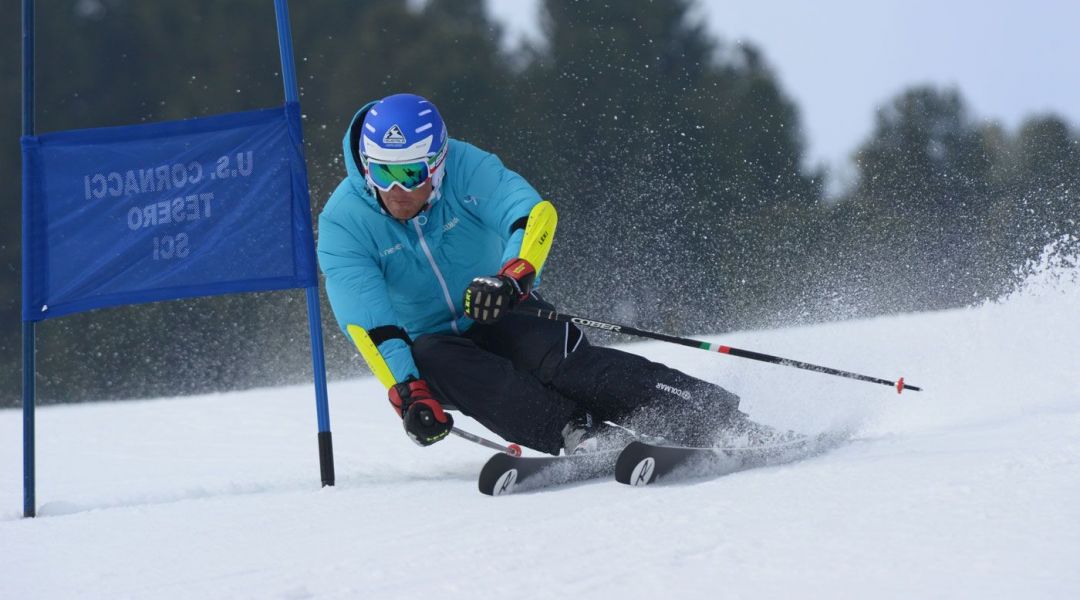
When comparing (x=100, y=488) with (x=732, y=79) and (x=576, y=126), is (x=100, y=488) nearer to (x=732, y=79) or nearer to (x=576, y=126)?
(x=576, y=126)

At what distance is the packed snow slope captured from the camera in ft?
6.96

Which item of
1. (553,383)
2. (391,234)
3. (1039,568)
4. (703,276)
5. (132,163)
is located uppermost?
(703,276)

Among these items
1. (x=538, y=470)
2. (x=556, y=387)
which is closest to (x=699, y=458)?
(x=538, y=470)

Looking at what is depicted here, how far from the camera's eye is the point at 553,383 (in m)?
3.93

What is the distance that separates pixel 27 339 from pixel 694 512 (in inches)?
103

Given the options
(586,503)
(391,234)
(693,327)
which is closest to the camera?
(586,503)

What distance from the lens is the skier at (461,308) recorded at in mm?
3701

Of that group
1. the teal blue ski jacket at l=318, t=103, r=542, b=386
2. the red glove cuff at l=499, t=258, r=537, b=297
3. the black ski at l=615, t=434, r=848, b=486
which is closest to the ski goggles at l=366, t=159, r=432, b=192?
the teal blue ski jacket at l=318, t=103, r=542, b=386

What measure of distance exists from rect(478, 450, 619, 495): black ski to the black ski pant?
250 millimetres

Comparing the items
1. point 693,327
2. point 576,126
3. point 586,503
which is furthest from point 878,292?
point 586,503

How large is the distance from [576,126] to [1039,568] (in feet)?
75.3

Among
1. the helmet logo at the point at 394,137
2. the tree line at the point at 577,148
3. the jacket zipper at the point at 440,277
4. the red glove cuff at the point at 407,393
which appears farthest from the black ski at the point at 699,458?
the tree line at the point at 577,148

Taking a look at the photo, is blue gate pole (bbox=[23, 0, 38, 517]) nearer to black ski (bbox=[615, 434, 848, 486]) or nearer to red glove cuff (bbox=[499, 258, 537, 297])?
red glove cuff (bbox=[499, 258, 537, 297])

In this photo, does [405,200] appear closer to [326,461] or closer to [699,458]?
[326,461]
